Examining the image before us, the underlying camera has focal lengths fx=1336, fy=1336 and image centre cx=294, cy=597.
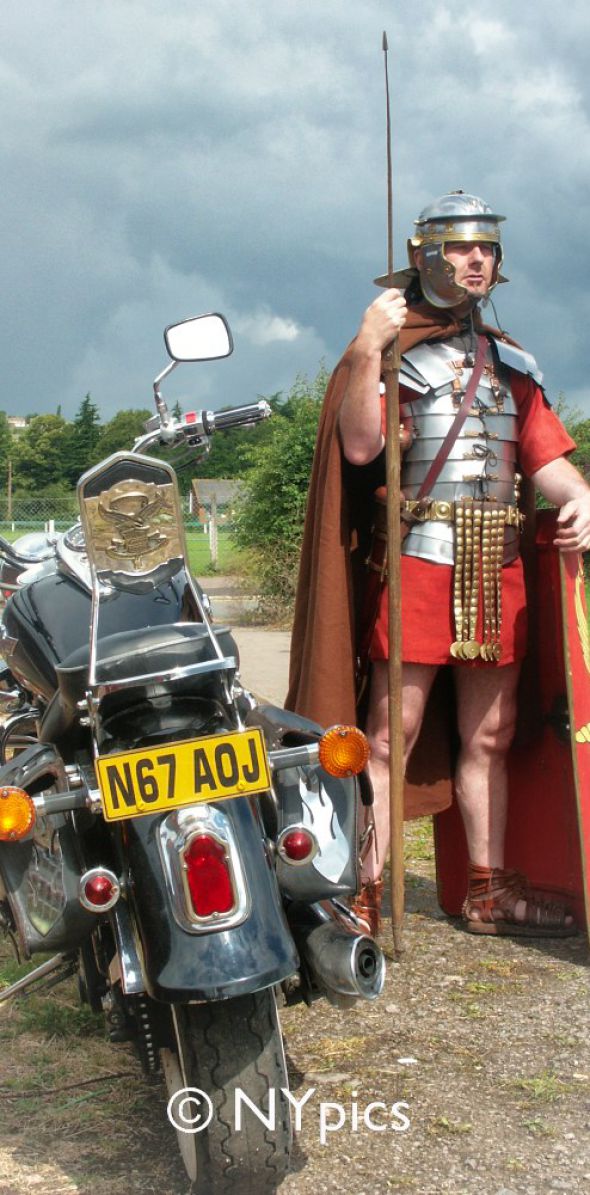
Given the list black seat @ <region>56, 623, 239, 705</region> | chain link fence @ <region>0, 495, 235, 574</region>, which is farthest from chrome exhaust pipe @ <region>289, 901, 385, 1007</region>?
chain link fence @ <region>0, 495, 235, 574</region>

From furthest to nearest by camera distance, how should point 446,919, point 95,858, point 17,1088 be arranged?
point 446,919 < point 17,1088 < point 95,858

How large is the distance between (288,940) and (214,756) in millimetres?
325

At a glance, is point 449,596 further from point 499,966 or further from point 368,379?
point 499,966

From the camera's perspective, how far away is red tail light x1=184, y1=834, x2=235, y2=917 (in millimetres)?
2104

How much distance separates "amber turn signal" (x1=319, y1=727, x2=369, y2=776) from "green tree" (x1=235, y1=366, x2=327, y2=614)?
10.0 metres

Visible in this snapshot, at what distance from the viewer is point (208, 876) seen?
2.11 metres

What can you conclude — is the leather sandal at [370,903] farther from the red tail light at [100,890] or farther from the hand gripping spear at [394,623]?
the red tail light at [100,890]

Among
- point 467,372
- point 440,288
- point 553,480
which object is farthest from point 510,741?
point 440,288

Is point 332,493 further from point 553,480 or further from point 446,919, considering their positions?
point 446,919

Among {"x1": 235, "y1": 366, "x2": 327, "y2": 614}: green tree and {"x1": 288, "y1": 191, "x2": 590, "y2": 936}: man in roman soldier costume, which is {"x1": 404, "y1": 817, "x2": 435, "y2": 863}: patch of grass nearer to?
{"x1": 288, "y1": 191, "x2": 590, "y2": 936}: man in roman soldier costume

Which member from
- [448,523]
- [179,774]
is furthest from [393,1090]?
[448,523]

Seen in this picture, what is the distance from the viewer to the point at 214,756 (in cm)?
215

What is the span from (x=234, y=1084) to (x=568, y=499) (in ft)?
7.01

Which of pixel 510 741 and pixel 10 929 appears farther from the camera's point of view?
pixel 510 741
